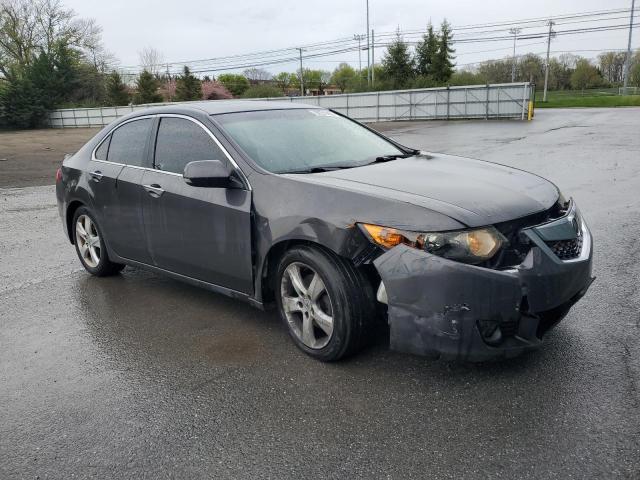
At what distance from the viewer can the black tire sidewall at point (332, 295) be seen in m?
3.24

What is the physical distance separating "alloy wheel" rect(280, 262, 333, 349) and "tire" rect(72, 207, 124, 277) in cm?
244

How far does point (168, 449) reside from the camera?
108 inches

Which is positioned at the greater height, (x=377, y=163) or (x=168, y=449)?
(x=377, y=163)

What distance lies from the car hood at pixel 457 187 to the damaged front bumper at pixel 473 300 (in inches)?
9.3

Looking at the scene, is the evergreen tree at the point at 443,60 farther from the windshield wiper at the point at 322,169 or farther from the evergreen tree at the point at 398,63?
the windshield wiper at the point at 322,169

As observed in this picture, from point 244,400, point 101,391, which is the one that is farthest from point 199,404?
point 101,391

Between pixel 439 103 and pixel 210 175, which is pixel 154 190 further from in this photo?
pixel 439 103

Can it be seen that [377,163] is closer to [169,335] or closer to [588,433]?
[169,335]

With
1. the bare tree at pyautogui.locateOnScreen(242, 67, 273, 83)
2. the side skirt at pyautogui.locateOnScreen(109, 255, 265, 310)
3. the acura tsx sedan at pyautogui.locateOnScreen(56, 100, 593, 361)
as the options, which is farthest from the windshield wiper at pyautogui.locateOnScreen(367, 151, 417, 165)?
the bare tree at pyautogui.locateOnScreen(242, 67, 273, 83)


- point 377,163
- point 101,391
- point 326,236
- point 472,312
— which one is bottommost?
point 101,391

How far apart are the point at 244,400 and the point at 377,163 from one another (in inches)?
76.7

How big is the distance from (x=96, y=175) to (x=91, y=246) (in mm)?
793

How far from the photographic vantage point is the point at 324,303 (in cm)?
346

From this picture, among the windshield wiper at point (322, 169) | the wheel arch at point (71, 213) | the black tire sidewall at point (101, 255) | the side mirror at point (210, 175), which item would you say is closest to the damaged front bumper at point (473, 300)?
the windshield wiper at point (322, 169)
